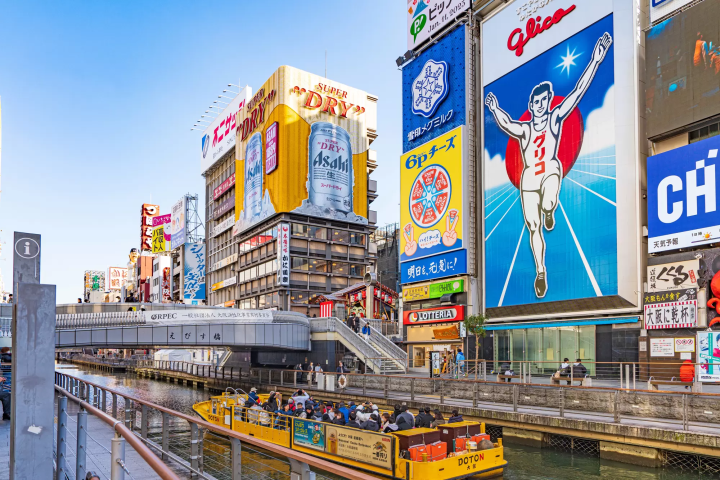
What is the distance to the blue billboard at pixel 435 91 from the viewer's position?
53.8 metres

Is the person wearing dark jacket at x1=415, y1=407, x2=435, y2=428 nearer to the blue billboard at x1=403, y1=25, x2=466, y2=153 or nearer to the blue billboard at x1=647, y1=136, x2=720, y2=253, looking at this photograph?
the blue billboard at x1=647, y1=136, x2=720, y2=253

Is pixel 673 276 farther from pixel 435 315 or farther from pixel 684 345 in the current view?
pixel 435 315

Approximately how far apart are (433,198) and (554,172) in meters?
13.6

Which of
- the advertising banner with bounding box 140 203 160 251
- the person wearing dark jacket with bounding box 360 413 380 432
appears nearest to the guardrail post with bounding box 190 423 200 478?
the person wearing dark jacket with bounding box 360 413 380 432

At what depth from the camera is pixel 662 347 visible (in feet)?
111

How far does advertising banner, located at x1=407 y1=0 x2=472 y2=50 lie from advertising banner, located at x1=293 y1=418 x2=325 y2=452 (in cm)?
4282

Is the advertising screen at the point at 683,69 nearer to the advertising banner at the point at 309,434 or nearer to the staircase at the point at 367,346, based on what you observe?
the staircase at the point at 367,346

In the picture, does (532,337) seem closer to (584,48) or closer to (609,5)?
(584,48)

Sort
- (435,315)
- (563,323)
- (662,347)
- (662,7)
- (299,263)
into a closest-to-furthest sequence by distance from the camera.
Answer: (662,347)
(662,7)
(563,323)
(435,315)
(299,263)

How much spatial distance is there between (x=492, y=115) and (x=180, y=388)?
4067cm

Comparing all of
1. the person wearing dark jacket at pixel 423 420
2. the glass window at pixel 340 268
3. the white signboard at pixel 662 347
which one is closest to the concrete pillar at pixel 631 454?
the person wearing dark jacket at pixel 423 420

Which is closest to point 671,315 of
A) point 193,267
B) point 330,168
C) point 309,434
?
point 309,434

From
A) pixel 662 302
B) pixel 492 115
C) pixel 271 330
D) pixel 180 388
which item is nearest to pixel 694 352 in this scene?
pixel 662 302

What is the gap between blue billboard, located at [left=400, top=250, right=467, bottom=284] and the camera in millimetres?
51003
